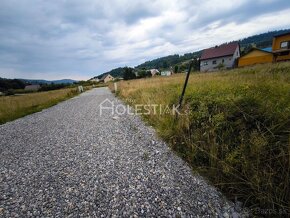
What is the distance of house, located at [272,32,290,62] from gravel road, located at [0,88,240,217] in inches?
1207

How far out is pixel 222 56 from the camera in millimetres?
37219

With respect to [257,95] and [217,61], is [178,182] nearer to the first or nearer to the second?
[257,95]

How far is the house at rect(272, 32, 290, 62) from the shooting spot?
22.9 metres

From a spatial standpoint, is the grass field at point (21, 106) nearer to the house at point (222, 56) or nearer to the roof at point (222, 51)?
the house at point (222, 56)

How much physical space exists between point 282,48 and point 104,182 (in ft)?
115

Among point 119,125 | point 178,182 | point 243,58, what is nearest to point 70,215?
point 178,182

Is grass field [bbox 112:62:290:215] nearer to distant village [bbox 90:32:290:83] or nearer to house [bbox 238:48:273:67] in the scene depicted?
distant village [bbox 90:32:290:83]

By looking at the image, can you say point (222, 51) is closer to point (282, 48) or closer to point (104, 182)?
point (282, 48)

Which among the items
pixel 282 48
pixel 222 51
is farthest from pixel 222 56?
pixel 282 48

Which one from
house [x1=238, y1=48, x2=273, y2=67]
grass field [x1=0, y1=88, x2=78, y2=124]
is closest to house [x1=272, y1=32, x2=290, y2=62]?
house [x1=238, y1=48, x2=273, y2=67]

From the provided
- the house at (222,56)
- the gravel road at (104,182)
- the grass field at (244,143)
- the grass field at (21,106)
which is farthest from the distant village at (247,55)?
the grass field at (21,106)

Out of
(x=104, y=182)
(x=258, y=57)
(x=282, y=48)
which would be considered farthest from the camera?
(x=258, y=57)

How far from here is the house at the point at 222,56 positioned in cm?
3629

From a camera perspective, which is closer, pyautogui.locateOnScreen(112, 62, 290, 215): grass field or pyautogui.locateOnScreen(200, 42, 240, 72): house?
pyautogui.locateOnScreen(112, 62, 290, 215): grass field
